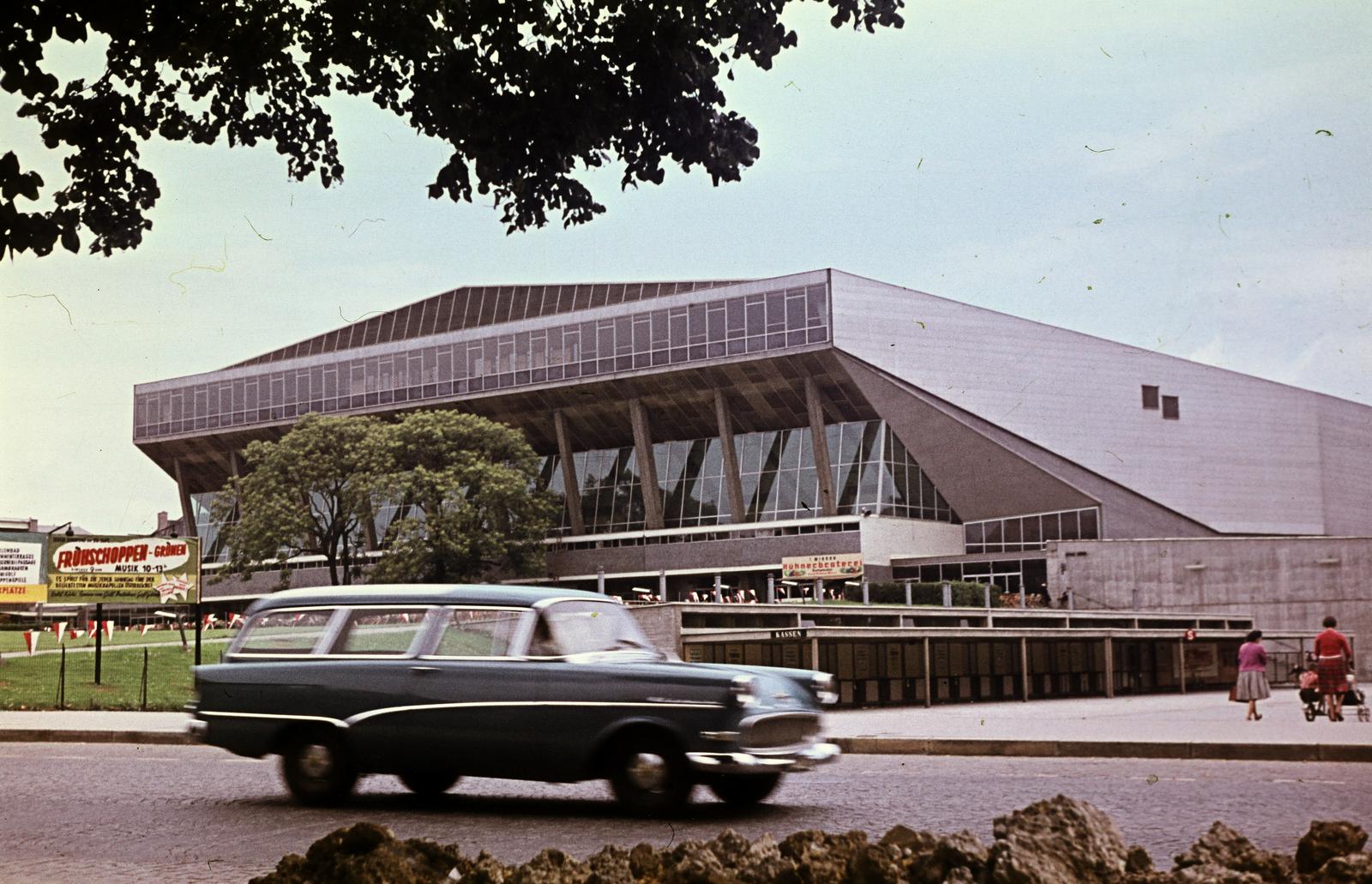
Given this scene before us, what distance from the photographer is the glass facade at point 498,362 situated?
71500 mm

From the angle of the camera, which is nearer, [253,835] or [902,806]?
[253,835]

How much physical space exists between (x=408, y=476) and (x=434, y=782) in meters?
54.4

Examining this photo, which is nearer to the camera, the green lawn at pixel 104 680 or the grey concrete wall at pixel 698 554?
the green lawn at pixel 104 680

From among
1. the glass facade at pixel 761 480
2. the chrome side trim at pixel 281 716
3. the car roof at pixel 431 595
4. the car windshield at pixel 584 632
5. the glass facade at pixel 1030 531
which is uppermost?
the glass facade at pixel 761 480

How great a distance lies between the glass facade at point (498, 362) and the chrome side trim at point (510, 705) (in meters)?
58.1

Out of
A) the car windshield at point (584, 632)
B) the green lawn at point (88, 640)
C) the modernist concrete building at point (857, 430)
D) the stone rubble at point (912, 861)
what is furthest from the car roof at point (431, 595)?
the modernist concrete building at point (857, 430)

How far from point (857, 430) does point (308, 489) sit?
25951 mm

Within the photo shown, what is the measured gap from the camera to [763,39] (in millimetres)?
8500

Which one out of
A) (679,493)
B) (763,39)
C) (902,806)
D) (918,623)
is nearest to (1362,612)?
(918,623)

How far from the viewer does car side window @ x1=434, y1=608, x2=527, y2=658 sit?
1171 centimetres

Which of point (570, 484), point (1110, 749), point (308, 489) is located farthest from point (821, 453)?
point (1110, 749)

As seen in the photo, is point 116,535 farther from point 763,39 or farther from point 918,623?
point 763,39

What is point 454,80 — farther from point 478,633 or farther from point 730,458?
point 730,458

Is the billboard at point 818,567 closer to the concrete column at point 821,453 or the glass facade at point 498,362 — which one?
the concrete column at point 821,453
